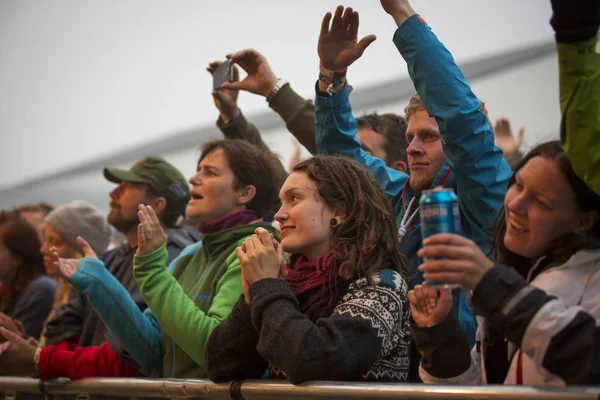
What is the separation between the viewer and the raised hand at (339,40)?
246 cm

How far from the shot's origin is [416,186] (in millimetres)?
2303

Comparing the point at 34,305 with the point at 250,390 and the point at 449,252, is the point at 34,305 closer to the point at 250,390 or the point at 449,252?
the point at 250,390

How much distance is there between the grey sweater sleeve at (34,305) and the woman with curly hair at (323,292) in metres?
1.95

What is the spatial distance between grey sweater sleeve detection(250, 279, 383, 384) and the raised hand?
979mm

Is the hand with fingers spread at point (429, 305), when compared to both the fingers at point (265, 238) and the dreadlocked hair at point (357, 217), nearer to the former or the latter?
the dreadlocked hair at point (357, 217)

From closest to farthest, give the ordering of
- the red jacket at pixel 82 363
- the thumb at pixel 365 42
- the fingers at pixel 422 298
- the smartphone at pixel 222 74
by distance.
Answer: the fingers at pixel 422 298
the thumb at pixel 365 42
the red jacket at pixel 82 363
the smartphone at pixel 222 74

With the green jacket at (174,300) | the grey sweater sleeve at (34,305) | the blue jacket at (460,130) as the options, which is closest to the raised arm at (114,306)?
the green jacket at (174,300)

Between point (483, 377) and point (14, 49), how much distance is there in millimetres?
4915

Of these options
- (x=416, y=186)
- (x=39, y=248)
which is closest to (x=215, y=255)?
(x=416, y=186)

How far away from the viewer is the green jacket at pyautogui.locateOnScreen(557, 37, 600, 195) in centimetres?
152

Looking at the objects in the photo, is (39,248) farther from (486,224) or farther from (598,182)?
(598,182)

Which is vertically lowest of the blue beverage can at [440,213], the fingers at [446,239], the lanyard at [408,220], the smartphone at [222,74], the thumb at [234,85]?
the lanyard at [408,220]

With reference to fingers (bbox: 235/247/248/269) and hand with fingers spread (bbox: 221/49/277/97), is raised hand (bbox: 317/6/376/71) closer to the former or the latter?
hand with fingers spread (bbox: 221/49/277/97)

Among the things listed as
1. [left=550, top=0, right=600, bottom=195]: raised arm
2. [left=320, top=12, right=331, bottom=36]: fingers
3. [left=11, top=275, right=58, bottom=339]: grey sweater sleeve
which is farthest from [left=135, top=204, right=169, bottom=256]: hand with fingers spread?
[left=11, top=275, right=58, bottom=339]: grey sweater sleeve
